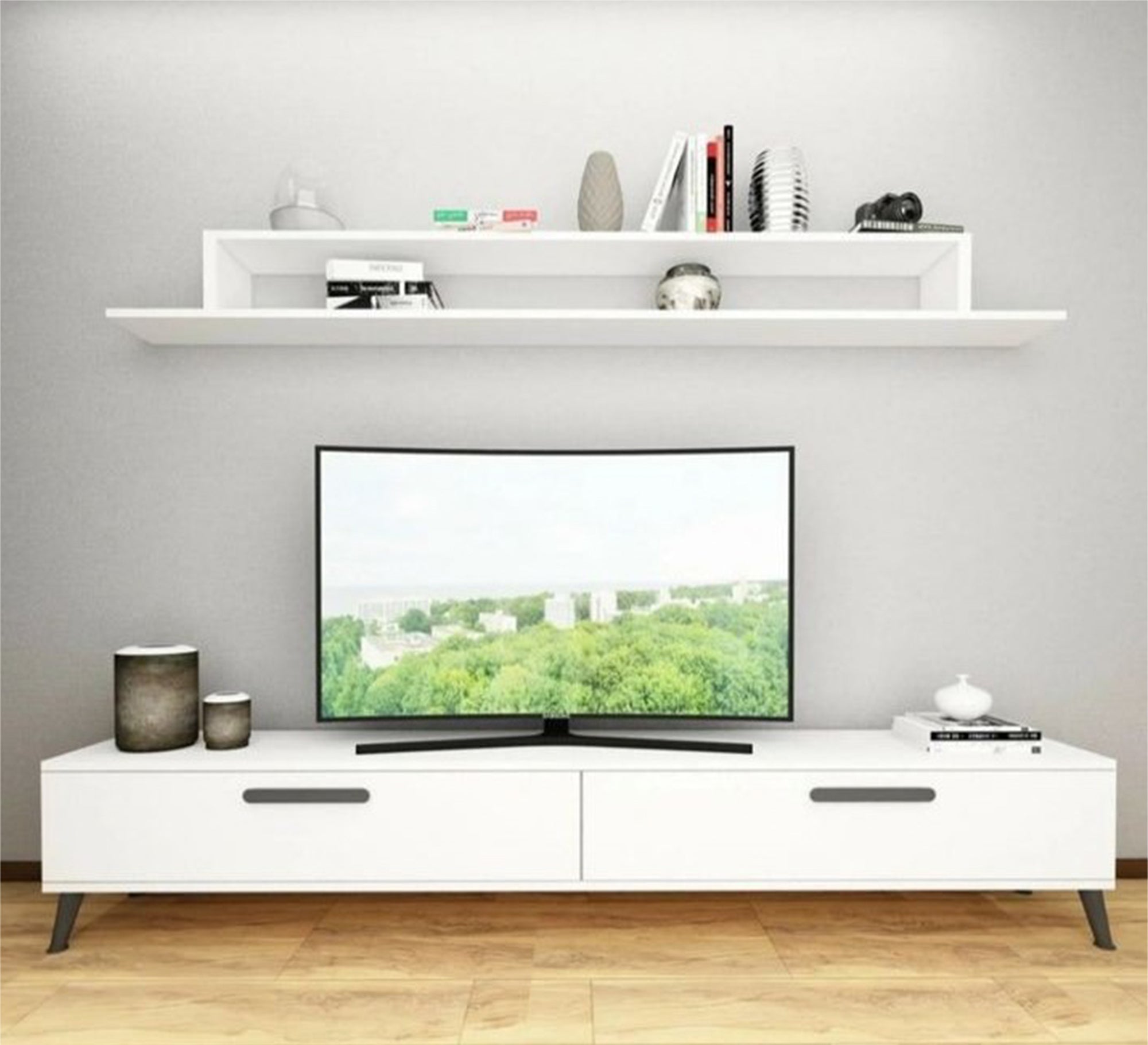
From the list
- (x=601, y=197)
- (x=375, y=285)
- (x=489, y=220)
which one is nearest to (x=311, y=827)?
(x=375, y=285)

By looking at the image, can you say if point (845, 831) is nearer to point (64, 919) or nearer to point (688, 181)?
point (688, 181)

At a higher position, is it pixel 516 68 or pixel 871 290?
pixel 516 68

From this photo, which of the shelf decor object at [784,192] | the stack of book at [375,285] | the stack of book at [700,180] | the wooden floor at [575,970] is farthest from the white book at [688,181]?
the wooden floor at [575,970]

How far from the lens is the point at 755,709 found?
2373mm

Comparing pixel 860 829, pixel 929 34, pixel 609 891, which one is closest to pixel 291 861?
pixel 609 891

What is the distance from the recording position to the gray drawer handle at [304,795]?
2141mm

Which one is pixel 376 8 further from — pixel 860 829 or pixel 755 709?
pixel 860 829

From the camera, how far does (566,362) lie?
8.71 feet

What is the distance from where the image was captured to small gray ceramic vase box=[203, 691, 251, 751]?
2.29 metres

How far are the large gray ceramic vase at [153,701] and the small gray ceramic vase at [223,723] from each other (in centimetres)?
6

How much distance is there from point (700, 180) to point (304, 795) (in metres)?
1.84

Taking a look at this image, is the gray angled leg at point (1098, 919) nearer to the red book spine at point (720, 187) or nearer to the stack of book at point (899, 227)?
the stack of book at point (899, 227)

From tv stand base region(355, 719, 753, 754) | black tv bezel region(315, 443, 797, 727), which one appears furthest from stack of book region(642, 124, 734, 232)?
tv stand base region(355, 719, 753, 754)

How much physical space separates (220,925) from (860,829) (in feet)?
5.31
